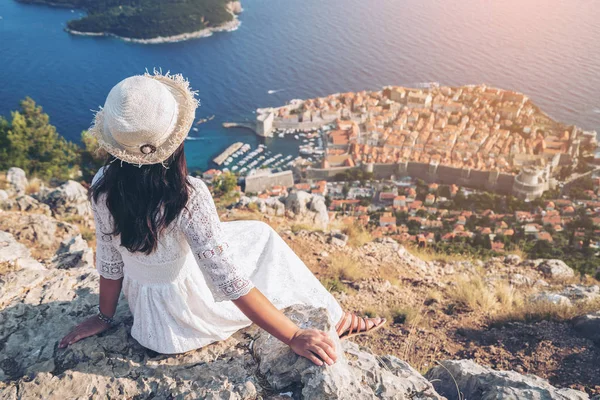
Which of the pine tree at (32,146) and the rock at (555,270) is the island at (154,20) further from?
the rock at (555,270)

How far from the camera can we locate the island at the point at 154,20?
117 feet

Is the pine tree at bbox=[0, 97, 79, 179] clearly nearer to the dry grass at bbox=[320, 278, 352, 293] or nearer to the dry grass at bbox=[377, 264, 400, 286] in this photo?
the dry grass at bbox=[377, 264, 400, 286]

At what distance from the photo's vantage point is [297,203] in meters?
5.30

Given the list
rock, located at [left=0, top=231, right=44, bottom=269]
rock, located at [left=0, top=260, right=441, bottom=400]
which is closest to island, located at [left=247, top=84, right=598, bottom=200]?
rock, located at [left=0, top=231, right=44, bottom=269]

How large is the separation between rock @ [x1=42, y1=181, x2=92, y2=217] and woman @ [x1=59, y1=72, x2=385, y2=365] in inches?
119

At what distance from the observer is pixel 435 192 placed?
1886 centimetres

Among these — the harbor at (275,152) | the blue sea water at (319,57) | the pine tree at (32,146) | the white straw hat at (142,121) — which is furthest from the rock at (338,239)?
the blue sea water at (319,57)

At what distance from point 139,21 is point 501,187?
28.9m

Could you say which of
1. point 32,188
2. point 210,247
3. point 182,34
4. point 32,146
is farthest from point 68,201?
point 182,34

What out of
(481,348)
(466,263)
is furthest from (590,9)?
(481,348)

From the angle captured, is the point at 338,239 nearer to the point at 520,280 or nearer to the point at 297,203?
the point at 520,280

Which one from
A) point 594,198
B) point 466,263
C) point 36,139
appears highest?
point 466,263

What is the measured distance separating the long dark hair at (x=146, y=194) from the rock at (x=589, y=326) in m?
2.09

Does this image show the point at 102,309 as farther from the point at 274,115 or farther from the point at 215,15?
the point at 215,15
